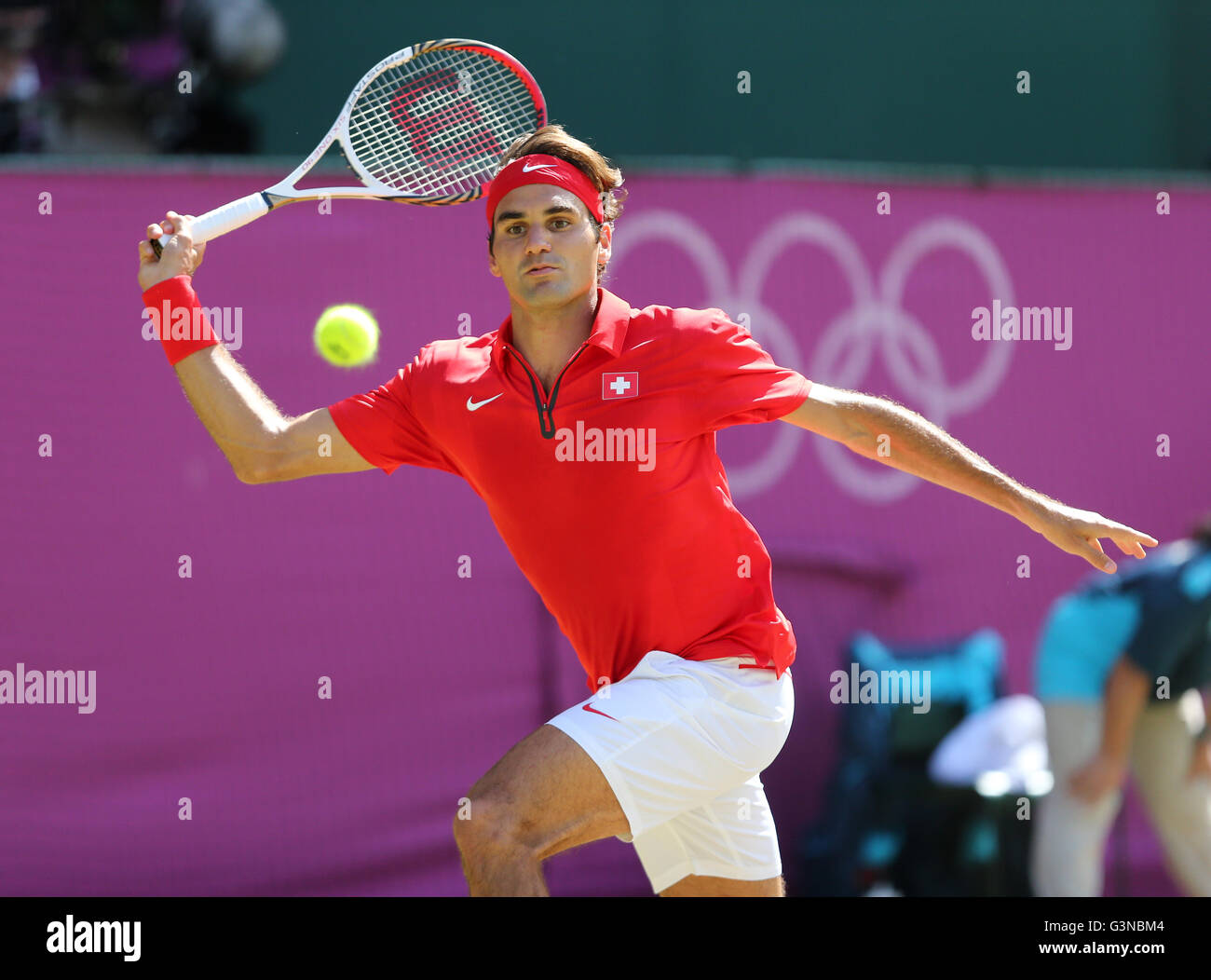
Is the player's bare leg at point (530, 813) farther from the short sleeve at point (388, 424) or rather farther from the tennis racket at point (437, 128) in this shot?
the tennis racket at point (437, 128)

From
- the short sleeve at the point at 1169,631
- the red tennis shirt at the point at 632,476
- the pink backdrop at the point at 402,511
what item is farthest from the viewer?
the pink backdrop at the point at 402,511

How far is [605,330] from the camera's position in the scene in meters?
3.23

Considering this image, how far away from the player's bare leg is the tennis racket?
139 centimetres

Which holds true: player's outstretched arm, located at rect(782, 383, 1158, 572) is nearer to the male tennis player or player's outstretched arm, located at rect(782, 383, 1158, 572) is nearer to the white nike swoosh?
the male tennis player

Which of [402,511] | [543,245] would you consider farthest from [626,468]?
[402,511]

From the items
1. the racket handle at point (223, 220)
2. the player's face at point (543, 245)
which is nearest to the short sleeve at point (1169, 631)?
the player's face at point (543, 245)

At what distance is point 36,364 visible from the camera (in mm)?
4836

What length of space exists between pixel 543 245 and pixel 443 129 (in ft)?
2.74

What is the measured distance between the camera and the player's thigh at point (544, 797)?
2.87 meters

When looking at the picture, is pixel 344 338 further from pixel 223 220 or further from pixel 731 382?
pixel 731 382

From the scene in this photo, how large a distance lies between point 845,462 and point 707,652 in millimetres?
2251

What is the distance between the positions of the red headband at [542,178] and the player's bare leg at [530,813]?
1.15m

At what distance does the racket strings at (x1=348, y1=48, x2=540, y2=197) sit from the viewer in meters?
3.79
